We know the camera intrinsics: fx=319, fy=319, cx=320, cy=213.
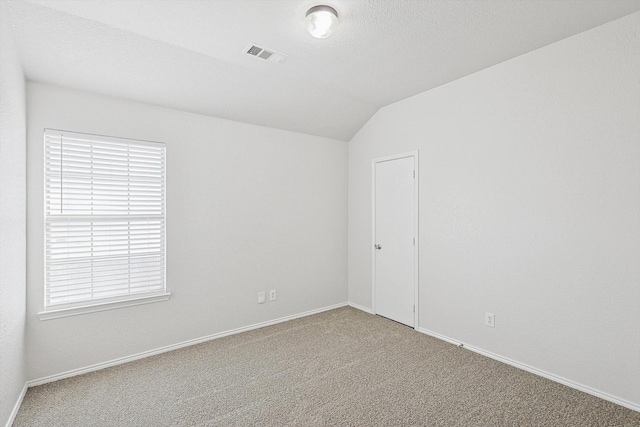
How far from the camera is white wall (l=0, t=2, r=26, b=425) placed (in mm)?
1872

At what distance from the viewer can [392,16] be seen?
2.17m

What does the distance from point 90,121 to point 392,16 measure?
8.52ft

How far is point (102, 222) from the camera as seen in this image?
Answer: 2797mm

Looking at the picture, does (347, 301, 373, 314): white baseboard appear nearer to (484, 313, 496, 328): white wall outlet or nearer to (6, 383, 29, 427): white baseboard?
(484, 313, 496, 328): white wall outlet

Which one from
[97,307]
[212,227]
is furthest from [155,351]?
[212,227]

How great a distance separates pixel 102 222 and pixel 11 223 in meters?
0.74

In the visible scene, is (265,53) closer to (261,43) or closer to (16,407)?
(261,43)

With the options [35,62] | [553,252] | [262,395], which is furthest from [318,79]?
[262,395]

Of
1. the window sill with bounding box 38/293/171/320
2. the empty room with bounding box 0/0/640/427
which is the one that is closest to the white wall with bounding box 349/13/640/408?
the empty room with bounding box 0/0/640/427

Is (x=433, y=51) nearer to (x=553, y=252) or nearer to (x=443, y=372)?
(x=553, y=252)

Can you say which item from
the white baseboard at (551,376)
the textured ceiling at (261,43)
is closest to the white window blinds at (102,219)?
the textured ceiling at (261,43)

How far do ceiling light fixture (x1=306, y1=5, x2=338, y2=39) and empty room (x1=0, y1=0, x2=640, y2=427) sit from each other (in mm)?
17

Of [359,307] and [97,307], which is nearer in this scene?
[97,307]

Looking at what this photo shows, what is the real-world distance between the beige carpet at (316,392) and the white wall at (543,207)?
0.34m
